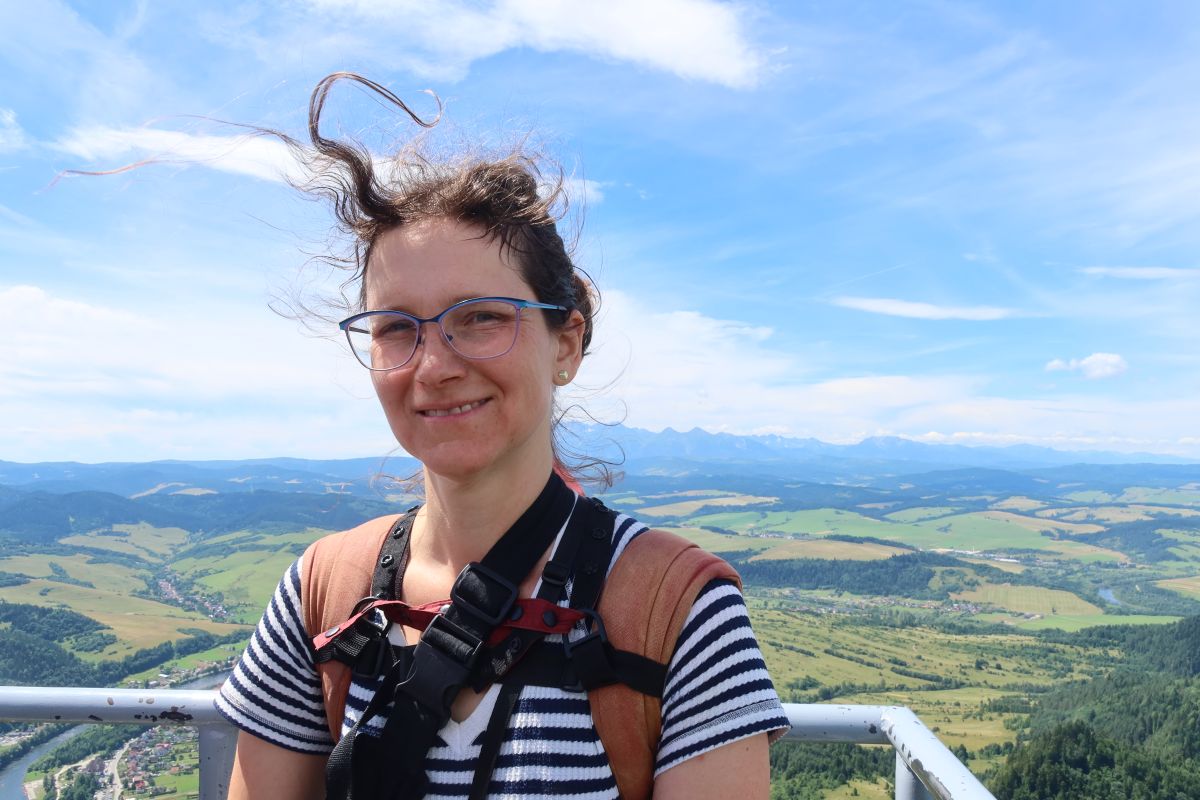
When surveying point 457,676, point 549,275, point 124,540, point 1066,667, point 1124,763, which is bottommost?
point 1066,667

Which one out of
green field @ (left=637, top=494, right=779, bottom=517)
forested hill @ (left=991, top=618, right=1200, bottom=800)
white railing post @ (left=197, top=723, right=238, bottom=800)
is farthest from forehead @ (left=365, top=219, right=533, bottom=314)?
green field @ (left=637, top=494, right=779, bottom=517)

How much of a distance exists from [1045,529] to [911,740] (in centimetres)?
15788

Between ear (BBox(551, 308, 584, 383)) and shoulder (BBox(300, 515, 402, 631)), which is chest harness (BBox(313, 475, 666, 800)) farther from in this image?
ear (BBox(551, 308, 584, 383))

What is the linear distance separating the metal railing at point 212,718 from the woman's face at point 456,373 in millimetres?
968

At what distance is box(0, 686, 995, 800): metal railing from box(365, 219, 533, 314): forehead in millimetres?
1212

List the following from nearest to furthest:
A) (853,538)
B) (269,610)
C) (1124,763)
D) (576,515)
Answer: (576,515) < (269,610) < (1124,763) < (853,538)

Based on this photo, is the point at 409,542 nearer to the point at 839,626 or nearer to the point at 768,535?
the point at 839,626

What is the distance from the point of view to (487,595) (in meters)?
1.34

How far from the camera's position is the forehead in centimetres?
144

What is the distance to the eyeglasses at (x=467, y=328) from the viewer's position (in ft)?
4.70

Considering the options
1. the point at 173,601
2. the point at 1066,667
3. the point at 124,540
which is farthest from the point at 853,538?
the point at 124,540

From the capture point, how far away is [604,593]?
1.30 m

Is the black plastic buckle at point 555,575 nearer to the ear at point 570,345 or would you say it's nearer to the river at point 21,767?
the ear at point 570,345

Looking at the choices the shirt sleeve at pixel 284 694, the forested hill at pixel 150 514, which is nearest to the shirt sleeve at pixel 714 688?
the shirt sleeve at pixel 284 694
